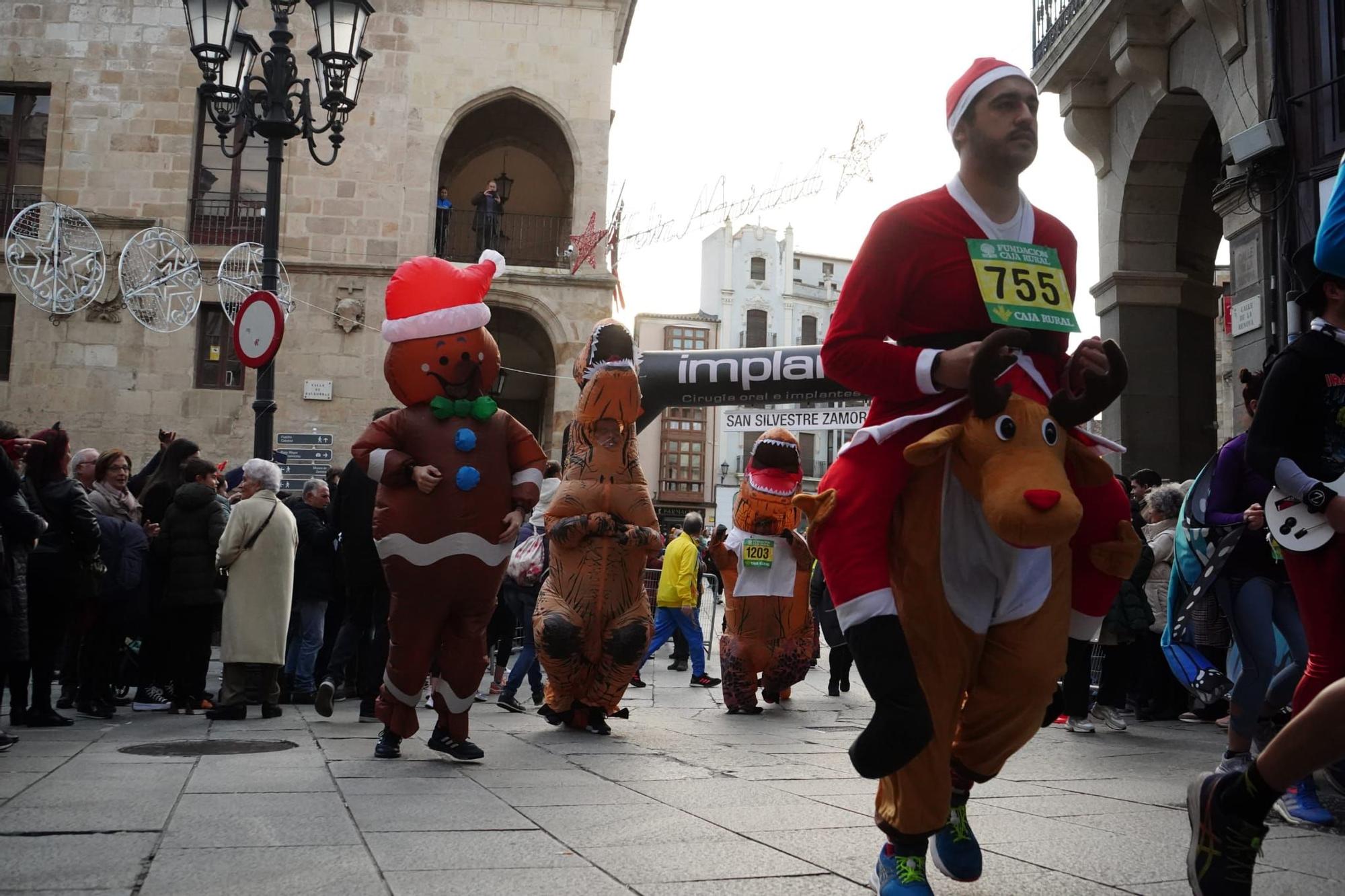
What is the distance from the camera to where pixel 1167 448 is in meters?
12.9

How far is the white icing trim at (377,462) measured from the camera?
572 cm

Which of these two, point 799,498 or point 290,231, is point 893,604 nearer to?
point 799,498

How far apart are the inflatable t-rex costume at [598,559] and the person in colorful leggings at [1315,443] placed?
4.04m

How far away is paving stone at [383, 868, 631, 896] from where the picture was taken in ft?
9.14

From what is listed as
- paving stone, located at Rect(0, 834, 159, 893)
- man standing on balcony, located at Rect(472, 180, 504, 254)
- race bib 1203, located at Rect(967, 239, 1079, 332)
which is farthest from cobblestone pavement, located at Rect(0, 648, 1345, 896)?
man standing on balcony, located at Rect(472, 180, 504, 254)

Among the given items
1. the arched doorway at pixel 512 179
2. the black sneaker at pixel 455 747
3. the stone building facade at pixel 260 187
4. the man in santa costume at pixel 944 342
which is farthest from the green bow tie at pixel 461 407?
the arched doorway at pixel 512 179

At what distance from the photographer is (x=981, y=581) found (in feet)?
9.62

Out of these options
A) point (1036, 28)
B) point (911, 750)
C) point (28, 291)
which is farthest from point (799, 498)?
point (28, 291)

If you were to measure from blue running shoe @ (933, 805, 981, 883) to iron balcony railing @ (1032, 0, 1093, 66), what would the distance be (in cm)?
1159

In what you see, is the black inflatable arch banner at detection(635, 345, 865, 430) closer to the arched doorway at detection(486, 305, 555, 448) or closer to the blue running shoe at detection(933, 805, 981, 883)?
the arched doorway at detection(486, 305, 555, 448)

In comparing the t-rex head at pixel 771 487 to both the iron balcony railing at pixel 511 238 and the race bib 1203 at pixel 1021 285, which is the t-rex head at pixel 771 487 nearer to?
the race bib 1203 at pixel 1021 285

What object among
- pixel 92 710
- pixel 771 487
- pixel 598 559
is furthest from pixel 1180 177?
pixel 92 710

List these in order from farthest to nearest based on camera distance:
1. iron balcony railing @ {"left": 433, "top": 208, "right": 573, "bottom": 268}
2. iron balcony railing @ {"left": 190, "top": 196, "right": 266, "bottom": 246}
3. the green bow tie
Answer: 1. iron balcony railing @ {"left": 433, "top": 208, "right": 573, "bottom": 268}
2. iron balcony railing @ {"left": 190, "top": 196, "right": 266, "bottom": 246}
3. the green bow tie

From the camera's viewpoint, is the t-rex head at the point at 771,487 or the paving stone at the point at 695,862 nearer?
the paving stone at the point at 695,862
